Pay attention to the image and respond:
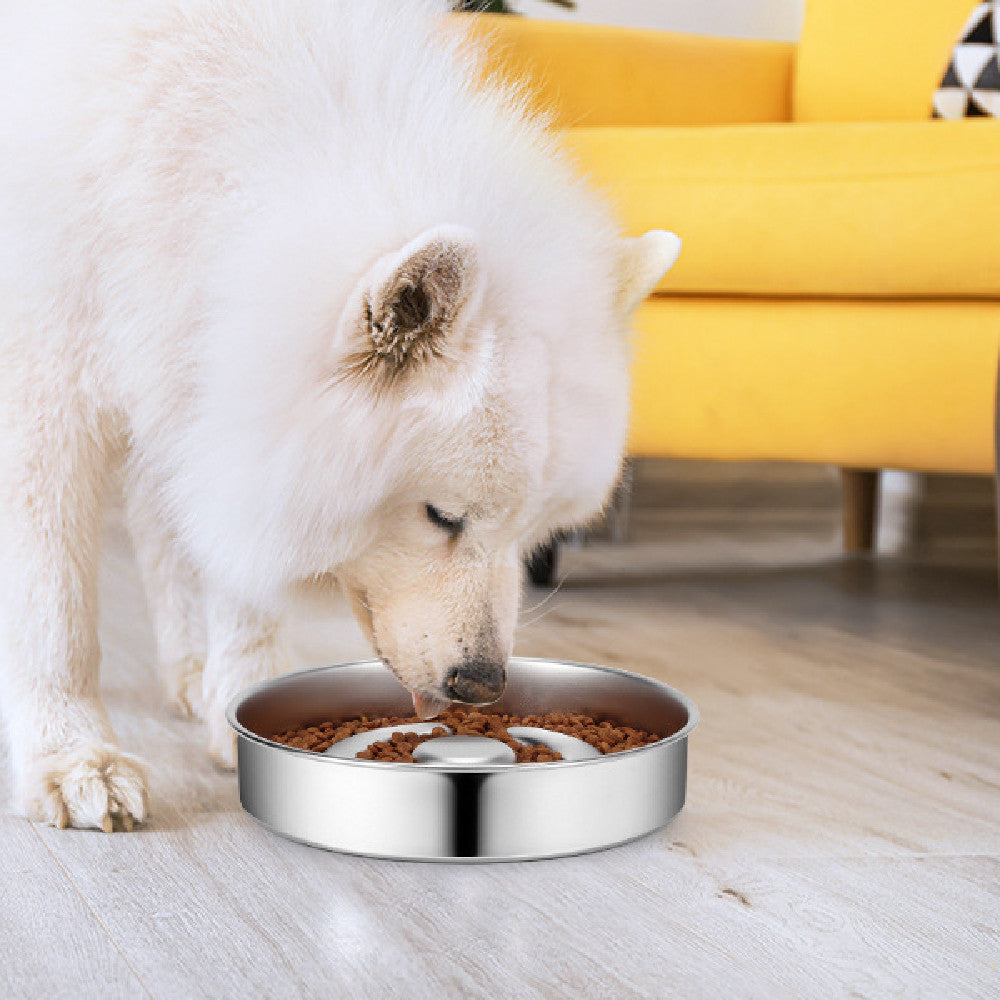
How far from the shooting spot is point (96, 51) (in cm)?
137

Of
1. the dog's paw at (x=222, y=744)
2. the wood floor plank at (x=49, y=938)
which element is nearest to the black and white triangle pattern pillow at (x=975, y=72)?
the dog's paw at (x=222, y=744)

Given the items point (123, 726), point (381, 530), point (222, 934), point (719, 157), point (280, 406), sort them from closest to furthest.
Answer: point (222, 934)
point (280, 406)
point (381, 530)
point (123, 726)
point (719, 157)

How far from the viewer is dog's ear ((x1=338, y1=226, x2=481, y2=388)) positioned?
115cm

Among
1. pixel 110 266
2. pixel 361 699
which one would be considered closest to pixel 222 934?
pixel 361 699

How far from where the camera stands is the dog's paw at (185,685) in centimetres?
188

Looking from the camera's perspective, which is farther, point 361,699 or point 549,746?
point 361,699

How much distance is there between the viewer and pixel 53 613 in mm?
1476

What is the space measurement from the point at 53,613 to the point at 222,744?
288 millimetres

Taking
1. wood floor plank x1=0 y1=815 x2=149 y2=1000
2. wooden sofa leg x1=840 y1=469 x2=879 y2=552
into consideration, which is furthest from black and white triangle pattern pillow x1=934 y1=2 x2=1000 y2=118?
wood floor plank x1=0 y1=815 x2=149 y2=1000

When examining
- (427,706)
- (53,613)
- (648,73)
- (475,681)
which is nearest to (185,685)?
(53,613)

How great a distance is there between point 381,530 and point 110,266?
1.27ft

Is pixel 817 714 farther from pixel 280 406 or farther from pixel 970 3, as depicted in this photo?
pixel 970 3

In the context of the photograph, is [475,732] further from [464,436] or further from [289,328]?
[289,328]

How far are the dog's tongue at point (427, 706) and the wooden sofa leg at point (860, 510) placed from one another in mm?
2170
